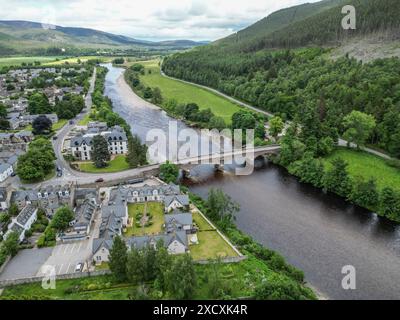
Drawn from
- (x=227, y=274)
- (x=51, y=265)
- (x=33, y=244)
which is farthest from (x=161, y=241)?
(x=33, y=244)

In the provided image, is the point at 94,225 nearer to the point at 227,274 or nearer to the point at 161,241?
the point at 161,241

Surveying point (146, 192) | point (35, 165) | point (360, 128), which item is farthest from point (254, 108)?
point (35, 165)

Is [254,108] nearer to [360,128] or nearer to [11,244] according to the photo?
[360,128]

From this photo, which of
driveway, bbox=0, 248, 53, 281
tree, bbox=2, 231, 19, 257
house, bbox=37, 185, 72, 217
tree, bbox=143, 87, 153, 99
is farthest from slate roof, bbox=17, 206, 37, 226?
tree, bbox=143, 87, 153, 99

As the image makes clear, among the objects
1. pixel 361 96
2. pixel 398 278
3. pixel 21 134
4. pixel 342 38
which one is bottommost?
pixel 398 278

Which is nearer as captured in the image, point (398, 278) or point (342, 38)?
point (398, 278)

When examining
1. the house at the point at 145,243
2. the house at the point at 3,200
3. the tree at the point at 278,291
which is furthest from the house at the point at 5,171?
the tree at the point at 278,291

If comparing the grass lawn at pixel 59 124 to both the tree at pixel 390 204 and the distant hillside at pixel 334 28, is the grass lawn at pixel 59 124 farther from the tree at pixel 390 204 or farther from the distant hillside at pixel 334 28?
the distant hillside at pixel 334 28
